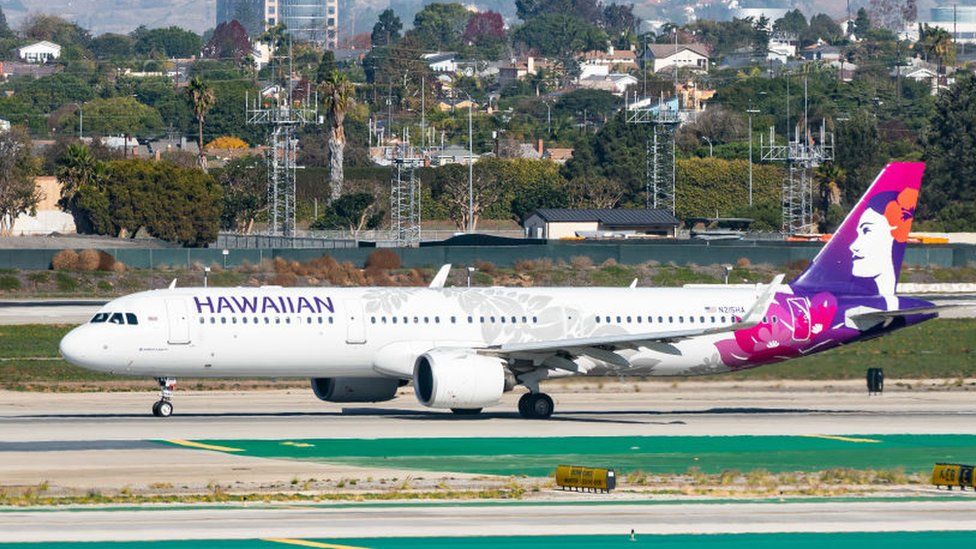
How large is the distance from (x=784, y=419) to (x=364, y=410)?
12.4 m

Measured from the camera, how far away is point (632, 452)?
136 feet

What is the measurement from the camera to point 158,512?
104ft

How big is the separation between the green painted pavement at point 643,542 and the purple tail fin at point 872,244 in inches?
894

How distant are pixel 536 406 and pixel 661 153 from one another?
140m

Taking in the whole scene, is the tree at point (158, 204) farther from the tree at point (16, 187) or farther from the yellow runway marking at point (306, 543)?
the yellow runway marking at point (306, 543)

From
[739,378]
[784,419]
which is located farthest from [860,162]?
[784,419]

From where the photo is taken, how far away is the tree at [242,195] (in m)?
171

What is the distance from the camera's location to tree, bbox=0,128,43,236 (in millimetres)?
161250

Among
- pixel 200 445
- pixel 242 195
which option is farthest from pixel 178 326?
pixel 242 195

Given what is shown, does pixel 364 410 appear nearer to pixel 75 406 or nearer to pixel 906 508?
pixel 75 406

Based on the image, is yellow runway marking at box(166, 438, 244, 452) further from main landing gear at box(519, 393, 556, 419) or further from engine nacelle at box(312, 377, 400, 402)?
main landing gear at box(519, 393, 556, 419)

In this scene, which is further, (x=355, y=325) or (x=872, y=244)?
(x=872, y=244)

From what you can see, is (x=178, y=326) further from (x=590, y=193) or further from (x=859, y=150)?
(x=859, y=150)

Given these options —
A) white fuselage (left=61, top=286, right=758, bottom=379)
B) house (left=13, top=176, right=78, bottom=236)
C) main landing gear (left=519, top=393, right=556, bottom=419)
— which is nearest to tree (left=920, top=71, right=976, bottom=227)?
house (left=13, top=176, right=78, bottom=236)
